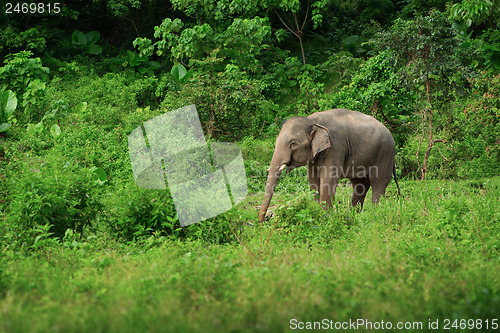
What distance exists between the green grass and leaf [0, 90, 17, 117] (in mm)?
6834

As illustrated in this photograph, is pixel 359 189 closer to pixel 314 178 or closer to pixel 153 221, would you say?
pixel 314 178

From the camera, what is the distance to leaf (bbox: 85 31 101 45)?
1688 cm

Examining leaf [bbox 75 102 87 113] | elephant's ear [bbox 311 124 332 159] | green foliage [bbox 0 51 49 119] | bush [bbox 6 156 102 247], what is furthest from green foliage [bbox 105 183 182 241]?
leaf [bbox 75 102 87 113]

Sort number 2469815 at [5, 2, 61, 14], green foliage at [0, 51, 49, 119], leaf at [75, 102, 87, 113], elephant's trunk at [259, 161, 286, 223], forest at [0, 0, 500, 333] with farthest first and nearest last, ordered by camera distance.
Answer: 1. number 2469815 at [5, 2, 61, 14]
2. leaf at [75, 102, 87, 113]
3. green foliage at [0, 51, 49, 119]
4. elephant's trunk at [259, 161, 286, 223]
5. forest at [0, 0, 500, 333]

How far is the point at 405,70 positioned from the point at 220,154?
14.3 feet

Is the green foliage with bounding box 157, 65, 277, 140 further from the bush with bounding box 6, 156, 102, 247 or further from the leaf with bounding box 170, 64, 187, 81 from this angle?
the bush with bounding box 6, 156, 102, 247

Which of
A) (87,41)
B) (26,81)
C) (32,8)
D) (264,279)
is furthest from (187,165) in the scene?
(32,8)

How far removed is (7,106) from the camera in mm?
11227

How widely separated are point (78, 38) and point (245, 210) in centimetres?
1222

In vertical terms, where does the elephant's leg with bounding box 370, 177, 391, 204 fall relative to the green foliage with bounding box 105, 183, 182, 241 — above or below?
below

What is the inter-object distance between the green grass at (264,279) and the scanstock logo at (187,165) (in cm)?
43

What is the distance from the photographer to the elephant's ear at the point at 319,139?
7.27 meters

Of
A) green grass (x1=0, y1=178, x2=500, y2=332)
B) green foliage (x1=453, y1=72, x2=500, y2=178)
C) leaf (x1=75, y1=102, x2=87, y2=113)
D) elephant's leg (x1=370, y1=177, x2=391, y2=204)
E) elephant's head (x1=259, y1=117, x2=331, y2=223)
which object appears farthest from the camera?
leaf (x1=75, y1=102, x2=87, y2=113)

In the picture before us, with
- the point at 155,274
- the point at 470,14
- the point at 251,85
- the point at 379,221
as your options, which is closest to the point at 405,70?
the point at 470,14
